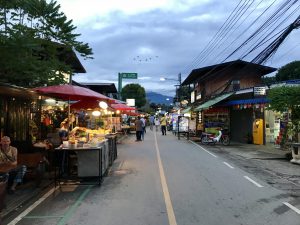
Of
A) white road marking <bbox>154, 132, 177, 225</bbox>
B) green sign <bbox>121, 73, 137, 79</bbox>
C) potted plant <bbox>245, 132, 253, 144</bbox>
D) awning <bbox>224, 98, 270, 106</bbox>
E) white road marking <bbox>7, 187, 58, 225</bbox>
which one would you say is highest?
green sign <bbox>121, 73, 137, 79</bbox>

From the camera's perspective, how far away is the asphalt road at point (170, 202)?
795 cm

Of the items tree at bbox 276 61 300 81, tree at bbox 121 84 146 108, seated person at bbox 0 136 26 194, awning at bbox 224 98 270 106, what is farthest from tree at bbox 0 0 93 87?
tree at bbox 121 84 146 108

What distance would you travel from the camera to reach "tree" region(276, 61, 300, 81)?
51912 mm

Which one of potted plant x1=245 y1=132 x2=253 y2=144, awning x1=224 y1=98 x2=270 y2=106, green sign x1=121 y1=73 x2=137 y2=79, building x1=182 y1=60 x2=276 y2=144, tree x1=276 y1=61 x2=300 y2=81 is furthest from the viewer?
tree x1=276 y1=61 x2=300 y2=81

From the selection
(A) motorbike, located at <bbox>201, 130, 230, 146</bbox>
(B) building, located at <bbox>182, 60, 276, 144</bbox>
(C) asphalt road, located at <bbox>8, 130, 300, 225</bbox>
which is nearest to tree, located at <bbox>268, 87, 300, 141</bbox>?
(C) asphalt road, located at <bbox>8, 130, 300, 225</bbox>

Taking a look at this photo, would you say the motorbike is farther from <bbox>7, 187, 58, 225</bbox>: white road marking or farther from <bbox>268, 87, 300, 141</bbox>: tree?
<bbox>7, 187, 58, 225</bbox>: white road marking

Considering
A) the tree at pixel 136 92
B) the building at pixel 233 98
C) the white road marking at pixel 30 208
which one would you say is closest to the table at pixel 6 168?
the white road marking at pixel 30 208

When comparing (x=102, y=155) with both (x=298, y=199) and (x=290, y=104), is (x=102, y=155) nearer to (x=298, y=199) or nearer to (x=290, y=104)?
(x=298, y=199)

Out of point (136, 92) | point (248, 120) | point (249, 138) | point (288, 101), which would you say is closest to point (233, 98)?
point (248, 120)

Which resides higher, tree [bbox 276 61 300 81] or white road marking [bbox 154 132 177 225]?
tree [bbox 276 61 300 81]

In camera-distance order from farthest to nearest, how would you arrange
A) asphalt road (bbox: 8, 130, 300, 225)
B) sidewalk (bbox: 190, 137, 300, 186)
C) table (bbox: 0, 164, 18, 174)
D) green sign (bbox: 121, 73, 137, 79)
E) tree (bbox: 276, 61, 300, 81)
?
tree (bbox: 276, 61, 300, 81)
green sign (bbox: 121, 73, 137, 79)
sidewalk (bbox: 190, 137, 300, 186)
table (bbox: 0, 164, 18, 174)
asphalt road (bbox: 8, 130, 300, 225)

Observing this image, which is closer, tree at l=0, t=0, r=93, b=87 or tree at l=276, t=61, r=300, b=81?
tree at l=0, t=0, r=93, b=87

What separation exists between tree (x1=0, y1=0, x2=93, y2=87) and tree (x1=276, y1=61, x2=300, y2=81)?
41962mm

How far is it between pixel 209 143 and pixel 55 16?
19.6m
